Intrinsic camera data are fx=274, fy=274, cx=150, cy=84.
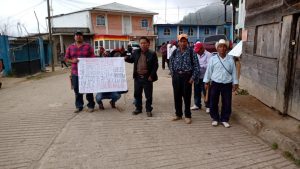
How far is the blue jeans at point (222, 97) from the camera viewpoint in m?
5.37

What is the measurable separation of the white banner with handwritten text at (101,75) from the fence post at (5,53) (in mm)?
10423

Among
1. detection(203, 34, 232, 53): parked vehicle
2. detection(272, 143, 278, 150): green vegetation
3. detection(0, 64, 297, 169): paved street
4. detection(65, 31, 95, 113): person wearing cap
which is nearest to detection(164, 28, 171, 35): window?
detection(203, 34, 232, 53): parked vehicle

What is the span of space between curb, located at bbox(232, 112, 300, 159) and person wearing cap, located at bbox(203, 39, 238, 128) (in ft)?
1.31

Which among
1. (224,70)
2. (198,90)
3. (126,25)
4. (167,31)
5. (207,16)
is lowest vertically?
(198,90)

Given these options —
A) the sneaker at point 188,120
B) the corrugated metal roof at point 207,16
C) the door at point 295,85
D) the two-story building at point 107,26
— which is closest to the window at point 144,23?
the two-story building at point 107,26

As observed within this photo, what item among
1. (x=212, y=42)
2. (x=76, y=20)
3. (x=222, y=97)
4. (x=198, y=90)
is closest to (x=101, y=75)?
(x=198, y=90)

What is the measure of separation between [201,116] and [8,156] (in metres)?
3.94

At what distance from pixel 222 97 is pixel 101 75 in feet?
A: 9.65

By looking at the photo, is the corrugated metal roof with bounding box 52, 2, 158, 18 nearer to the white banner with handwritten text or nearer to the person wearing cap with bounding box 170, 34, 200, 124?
the white banner with handwritten text

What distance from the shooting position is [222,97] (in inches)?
215

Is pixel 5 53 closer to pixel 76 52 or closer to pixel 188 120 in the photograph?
pixel 76 52

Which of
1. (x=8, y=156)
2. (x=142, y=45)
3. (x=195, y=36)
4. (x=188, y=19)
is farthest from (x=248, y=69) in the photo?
(x=188, y=19)

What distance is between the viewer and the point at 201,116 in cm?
624

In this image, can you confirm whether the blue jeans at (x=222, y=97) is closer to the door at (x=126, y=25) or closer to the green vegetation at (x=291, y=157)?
the green vegetation at (x=291, y=157)
